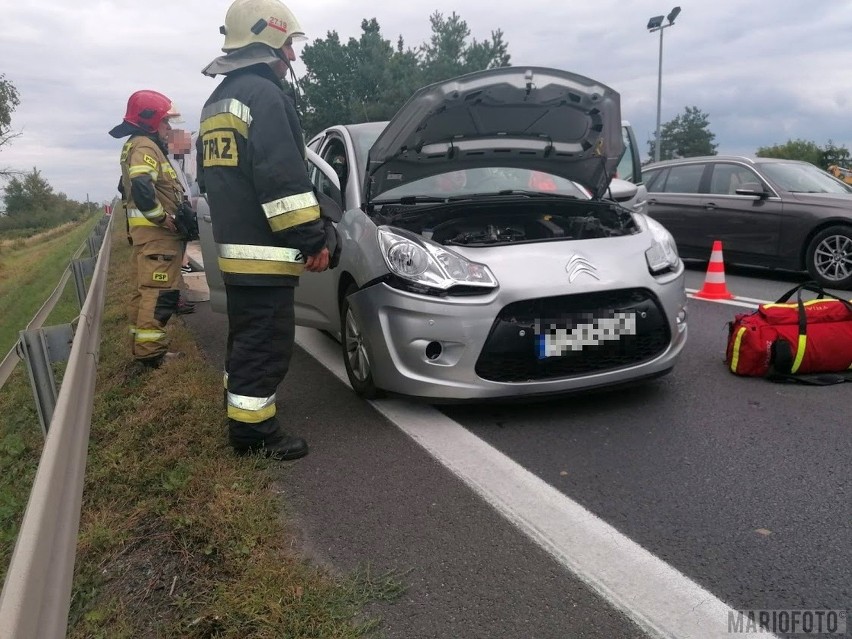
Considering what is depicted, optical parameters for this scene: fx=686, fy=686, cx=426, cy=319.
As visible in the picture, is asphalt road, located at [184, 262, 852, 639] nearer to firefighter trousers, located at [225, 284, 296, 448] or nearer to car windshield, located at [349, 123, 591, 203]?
firefighter trousers, located at [225, 284, 296, 448]

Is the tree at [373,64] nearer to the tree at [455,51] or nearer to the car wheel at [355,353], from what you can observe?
the tree at [455,51]

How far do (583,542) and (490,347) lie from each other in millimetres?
1161

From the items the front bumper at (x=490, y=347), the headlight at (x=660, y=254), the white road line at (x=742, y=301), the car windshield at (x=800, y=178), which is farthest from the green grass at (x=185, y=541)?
the car windshield at (x=800, y=178)

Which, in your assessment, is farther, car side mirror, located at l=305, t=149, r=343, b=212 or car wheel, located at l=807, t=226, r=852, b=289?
car wheel, located at l=807, t=226, r=852, b=289

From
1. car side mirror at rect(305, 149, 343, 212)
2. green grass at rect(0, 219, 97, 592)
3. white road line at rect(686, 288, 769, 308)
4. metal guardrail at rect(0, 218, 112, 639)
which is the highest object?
car side mirror at rect(305, 149, 343, 212)

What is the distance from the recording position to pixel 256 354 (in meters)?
Answer: 3.16

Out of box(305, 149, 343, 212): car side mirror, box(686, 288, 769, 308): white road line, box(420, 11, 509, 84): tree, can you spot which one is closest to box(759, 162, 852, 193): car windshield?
box(686, 288, 769, 308): white road line

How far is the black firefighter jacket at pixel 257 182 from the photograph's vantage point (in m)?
2.93

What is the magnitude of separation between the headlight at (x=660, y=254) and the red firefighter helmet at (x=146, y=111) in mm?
3488

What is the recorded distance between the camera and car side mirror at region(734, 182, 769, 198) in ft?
26.0

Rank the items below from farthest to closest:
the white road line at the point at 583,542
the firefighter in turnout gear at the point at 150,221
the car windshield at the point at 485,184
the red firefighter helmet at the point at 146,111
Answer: the red firefighter helmet at the point at 146,111 < the firefighter in turnout gear at the point at 150,221 < the car windshield at the point at 485,184 < the white road line at the point at 583,542

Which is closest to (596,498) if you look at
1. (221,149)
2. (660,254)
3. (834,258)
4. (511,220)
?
(660,254)

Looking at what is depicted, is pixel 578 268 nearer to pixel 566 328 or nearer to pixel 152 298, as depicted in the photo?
pixel 566 328

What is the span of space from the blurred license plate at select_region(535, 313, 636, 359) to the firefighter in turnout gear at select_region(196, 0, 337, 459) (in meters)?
1.11
